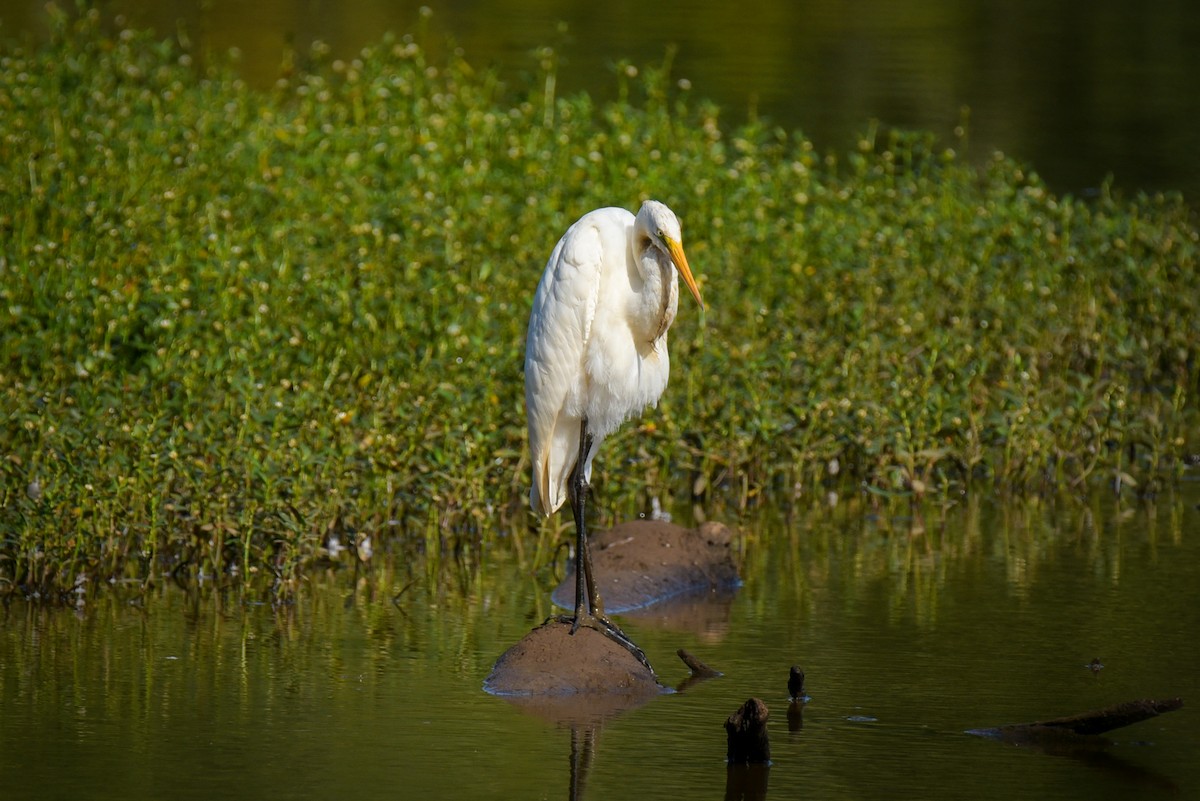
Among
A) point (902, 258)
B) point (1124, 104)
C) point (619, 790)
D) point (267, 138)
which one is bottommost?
point (619, 790)

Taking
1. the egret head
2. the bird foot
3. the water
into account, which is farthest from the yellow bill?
the water

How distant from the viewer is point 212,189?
1095cm

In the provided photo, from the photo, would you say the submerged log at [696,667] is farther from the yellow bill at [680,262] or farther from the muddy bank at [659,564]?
the yellow bill at [680,262]

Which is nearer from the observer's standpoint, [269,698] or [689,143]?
[269,698]

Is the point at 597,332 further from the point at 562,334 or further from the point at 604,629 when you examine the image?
the point at 604,629

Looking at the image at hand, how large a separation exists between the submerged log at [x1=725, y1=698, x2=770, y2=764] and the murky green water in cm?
10

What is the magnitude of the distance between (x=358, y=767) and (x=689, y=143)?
7.49 m

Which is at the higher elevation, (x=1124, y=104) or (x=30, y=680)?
(x=1124, y=104)

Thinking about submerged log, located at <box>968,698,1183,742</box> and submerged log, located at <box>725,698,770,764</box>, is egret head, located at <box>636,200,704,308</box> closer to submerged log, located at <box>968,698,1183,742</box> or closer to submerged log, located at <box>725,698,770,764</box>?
submerged log, located at <box>725,698,770,764</box>

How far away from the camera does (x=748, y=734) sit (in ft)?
18.7

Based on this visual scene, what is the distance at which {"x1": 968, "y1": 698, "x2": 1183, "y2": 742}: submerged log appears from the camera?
575cm

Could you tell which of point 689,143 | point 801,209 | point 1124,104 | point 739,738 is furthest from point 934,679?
point 1124,104

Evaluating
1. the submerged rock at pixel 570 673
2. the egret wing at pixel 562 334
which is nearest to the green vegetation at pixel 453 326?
the egret wing at pixel 562 334

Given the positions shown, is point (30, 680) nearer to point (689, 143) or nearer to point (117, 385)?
point (117, 385)
